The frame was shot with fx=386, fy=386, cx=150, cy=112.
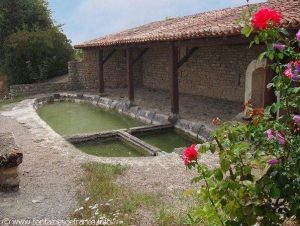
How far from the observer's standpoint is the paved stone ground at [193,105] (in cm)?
1081

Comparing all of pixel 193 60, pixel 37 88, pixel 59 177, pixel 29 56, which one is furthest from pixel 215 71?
pixel 29 56

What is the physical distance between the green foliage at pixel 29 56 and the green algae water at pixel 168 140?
1097cm

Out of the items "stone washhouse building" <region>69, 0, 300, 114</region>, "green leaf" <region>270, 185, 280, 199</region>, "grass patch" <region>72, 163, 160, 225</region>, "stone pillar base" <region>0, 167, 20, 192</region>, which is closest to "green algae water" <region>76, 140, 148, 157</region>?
"stone washhouse building" <region>69, 0, 300, 114</region>

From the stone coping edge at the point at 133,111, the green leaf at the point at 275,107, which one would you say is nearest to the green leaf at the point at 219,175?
the green leaf at the point at 275,107

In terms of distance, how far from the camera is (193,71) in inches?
599

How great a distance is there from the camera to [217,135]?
3.01m

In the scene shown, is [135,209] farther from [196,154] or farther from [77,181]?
[196,154]

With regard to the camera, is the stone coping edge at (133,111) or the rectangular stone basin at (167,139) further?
the stone coping edge at (133,111)

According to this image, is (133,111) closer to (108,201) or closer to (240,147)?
(108,201)

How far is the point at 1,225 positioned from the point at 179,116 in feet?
23.1

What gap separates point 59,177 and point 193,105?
7.19 meters

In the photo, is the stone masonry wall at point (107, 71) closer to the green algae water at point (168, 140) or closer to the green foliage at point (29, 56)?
the green foliage at point (29, 56)

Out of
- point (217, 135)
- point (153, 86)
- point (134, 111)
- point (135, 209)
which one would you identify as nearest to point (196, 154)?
point (217, 135)

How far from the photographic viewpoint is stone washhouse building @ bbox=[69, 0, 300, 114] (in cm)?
869
